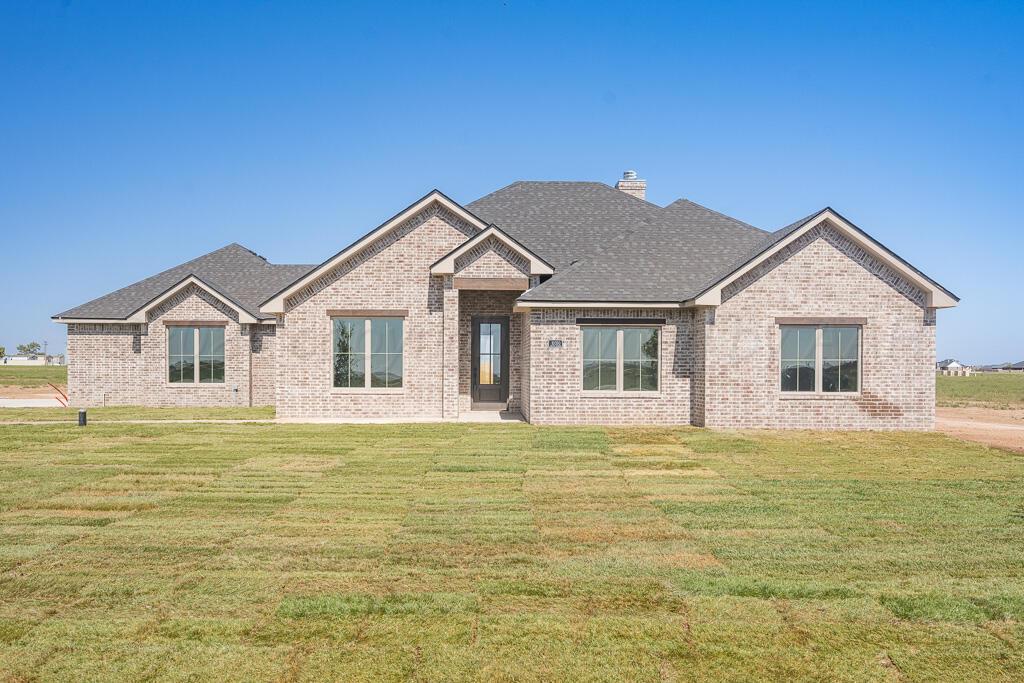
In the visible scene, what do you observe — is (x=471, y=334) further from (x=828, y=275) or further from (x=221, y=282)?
(x=221, y=282)

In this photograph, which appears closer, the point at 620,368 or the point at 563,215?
the point at 620,368

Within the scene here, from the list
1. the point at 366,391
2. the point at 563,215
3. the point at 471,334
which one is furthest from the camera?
the point at 563,215

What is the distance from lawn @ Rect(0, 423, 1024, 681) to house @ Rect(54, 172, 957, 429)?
558 cm

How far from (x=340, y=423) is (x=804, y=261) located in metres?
12.6

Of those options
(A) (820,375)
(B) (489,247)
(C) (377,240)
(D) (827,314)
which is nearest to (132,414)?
(C) (377,240)

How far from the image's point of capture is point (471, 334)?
2042 cm

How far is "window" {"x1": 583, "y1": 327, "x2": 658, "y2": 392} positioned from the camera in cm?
1714

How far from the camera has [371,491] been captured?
30.1 feet

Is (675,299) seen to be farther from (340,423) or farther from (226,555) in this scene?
(226,555)

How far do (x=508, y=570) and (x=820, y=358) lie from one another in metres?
13.5

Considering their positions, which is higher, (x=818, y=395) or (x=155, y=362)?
(x=155, y=362)

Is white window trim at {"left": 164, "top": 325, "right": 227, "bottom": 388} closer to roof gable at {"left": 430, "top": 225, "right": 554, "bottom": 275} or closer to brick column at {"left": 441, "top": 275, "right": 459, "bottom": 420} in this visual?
brick column at {"left": 441, "top": 275, "right": 459, "bottom": 420}

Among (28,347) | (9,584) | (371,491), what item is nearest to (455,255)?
(371,491)

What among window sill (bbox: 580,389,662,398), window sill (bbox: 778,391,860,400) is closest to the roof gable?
window sill (bbox: 580,389,662,398)
